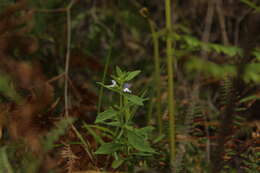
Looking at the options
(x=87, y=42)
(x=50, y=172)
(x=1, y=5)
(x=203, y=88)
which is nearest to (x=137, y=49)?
(x=87, y=42)

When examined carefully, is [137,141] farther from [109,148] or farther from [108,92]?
[108,92]

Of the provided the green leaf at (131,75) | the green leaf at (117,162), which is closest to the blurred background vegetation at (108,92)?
the green leaf at (117,162)

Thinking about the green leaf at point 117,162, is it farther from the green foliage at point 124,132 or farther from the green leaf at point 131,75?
the green leaf at point 131,75

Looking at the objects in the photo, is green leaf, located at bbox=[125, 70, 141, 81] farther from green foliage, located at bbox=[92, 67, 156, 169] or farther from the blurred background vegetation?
the blurred background vegetation

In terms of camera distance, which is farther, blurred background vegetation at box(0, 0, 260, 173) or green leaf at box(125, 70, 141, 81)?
green leaf at box(125, 70, 141, 81)

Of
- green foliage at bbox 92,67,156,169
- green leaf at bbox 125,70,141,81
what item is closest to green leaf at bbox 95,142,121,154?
green foliage at bbox 92,67,156,169

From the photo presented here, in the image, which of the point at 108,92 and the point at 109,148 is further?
the point at 108,92

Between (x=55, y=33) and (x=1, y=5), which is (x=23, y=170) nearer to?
(x=1, y=5)

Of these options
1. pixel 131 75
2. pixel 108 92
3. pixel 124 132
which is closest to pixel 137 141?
pixel 124 132
